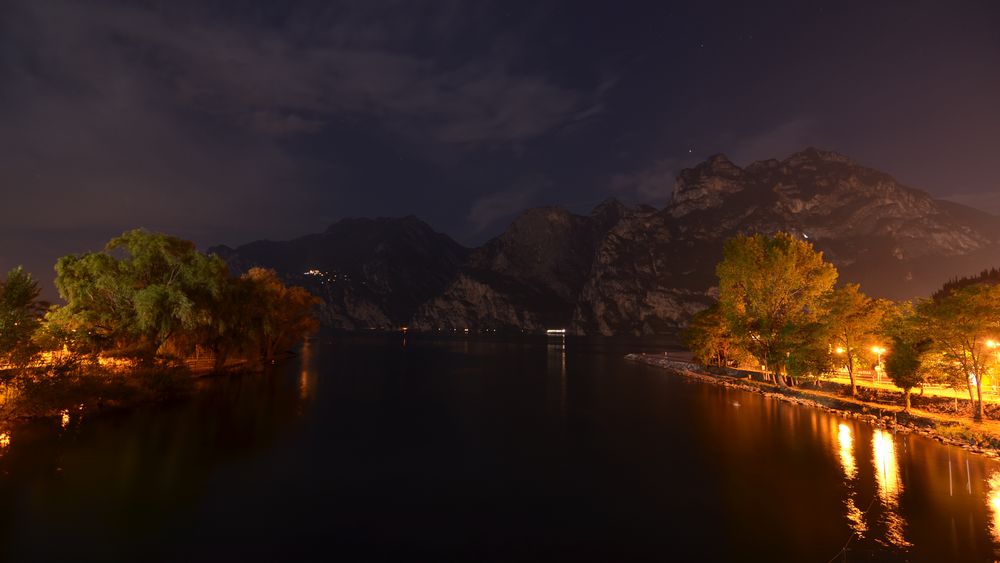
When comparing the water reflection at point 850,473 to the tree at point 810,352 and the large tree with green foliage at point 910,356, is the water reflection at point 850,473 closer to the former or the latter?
the large tree with green foliage at point 910,356

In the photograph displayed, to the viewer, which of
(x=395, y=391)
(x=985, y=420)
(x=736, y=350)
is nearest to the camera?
(x=985, y=420)

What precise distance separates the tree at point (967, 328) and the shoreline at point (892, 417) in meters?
3.06

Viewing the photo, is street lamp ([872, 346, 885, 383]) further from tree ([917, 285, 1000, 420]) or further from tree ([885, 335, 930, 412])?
tree ([917, 285, 1000, 420])

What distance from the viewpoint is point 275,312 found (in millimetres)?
80938

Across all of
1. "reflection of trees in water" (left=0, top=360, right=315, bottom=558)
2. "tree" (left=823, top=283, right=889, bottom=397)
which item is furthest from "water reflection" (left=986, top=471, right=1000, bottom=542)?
"reflection of trees in water" (left=0, top=360, right=315, bottom=558)

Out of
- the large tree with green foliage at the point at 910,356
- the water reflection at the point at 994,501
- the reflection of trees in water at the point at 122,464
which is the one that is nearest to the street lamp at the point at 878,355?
the large tree with green foliage at the point at 910,356

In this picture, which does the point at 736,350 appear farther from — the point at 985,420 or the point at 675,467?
the point at 675,467

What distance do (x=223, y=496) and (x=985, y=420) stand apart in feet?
171

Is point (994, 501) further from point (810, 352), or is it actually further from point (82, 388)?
point (82, 388)

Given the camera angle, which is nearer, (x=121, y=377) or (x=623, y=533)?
(x=623, y=533)

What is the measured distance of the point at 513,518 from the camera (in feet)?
65.2

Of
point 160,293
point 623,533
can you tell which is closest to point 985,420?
point 623,533

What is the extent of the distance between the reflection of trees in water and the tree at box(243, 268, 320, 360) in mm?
29448

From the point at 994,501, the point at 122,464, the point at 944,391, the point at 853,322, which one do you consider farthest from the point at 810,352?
the point at 122,464
